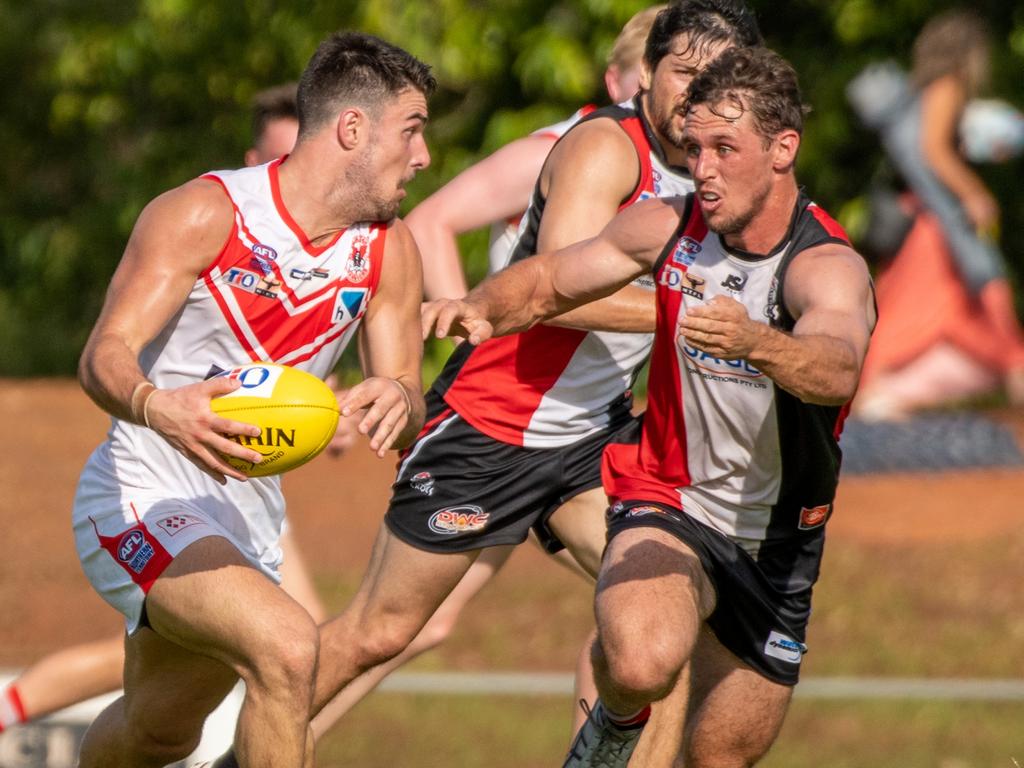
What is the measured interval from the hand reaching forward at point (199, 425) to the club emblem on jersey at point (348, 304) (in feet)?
2.59

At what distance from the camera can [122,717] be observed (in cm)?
530

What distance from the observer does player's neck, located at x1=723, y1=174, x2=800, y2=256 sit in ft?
16.4

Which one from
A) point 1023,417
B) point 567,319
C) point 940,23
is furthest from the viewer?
point 1023,417

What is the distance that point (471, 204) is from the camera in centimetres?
611

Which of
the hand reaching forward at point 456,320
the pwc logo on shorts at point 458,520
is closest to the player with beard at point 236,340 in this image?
the hand reaching forward at point 456,320

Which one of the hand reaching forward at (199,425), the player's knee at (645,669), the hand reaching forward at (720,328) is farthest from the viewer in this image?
the player's knee at (645,669)

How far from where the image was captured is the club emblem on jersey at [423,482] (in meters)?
5.86

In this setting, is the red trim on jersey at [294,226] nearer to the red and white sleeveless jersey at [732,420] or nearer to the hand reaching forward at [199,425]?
the hand reaching forward at [199,425]

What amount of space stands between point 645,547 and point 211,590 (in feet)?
4.08

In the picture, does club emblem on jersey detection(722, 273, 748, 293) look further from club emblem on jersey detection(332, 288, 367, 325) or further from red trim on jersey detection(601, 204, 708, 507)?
club emblem on jersey detection(332, 288, 367, 325)

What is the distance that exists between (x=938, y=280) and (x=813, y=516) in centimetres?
849

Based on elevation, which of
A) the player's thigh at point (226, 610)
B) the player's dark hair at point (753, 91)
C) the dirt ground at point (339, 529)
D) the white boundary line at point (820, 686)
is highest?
the player's dark hair at point (753, 91)

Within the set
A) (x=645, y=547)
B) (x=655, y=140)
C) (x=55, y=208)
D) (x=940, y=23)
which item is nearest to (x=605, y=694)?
(x=645, y=547)

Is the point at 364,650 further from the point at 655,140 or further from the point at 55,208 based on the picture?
the point at 55,208
